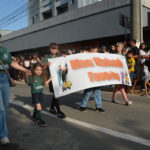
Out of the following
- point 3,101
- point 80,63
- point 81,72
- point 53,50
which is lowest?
point 3,101

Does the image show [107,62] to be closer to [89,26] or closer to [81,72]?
[81,72]

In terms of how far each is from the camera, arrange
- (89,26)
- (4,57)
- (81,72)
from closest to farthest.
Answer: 1. (4,57)
2. (81,72)
3. (89,26)

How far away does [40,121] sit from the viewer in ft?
18.2

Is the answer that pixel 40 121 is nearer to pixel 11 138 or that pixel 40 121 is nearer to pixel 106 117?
pixel 11 138

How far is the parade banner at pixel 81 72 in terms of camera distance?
243 inches

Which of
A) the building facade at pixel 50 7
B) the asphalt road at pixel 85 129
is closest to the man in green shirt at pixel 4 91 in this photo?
the asphalt road at pixel 85 129

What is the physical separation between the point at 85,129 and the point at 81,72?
5.29 ft

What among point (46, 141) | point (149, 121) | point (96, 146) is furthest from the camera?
point (149, 121)

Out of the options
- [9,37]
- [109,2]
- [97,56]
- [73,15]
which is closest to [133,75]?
[97,56]

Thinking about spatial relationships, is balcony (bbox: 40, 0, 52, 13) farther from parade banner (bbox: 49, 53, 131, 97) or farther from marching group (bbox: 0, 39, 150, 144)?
parade banner (bbox: 49, 53, 131, 97)

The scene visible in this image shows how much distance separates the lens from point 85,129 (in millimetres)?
5125

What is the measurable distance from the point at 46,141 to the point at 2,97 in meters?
1.02

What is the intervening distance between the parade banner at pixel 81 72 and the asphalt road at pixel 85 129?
683 millimetres

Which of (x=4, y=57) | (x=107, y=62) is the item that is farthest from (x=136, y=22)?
(x=4, y=57)
